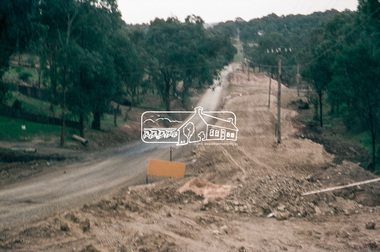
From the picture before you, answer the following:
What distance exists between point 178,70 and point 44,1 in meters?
27.6

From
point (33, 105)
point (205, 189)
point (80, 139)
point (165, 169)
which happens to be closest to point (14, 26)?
point (165, 169)

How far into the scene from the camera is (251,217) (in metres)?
14.7

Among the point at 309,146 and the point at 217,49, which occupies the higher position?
the point at 217,49

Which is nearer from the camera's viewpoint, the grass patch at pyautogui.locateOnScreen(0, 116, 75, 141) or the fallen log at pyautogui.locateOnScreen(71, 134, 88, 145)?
the grass patch at pyautogui.locateOnScreen(0, 116, 75, 141)

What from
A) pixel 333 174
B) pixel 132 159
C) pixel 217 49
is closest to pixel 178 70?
pixel 217 49

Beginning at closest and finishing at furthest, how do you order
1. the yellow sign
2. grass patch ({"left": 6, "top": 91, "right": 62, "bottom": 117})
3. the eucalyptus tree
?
the yellow sign → the eucalyptus tree → grass patch ({"left": 6, "top": 91, "right": 62, "bottom": 117})

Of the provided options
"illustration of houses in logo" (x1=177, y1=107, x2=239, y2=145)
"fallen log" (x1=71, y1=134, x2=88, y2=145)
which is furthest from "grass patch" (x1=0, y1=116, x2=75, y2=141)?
"illustration of houses in logo" (x1=177, y1=107, x2=239, y2=145)

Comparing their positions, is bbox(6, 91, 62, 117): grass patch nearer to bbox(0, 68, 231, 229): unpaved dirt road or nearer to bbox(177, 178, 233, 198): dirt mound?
bbox(0, 68, 231, 229): unpaved dirt road

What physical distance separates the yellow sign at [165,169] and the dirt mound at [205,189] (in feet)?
7.34

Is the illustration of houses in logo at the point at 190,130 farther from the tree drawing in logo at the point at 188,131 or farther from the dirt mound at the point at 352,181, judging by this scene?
the dirt mound at the point at 352,181

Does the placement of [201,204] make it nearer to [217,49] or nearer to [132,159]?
[132,159]

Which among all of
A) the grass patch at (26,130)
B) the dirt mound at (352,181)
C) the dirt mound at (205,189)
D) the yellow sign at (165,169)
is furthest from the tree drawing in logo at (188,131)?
the dirt mound at (205,189)

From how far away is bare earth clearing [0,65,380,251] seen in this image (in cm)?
1104

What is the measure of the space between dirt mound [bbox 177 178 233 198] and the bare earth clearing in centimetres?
5
